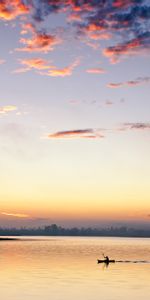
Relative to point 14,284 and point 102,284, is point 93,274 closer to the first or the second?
point 102,284

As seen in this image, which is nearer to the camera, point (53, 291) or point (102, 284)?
point (53, 291)

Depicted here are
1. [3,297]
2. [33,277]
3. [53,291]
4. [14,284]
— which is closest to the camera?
[3,297]

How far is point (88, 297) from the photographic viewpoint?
5881 centimetres

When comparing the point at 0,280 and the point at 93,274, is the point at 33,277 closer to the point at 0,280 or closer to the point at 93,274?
the point at 0,280

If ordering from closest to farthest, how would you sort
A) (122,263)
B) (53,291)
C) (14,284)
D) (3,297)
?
(3,297) → (53,291) → (14,284) → (122,263)

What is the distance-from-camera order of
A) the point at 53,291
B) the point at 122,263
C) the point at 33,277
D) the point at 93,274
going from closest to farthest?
the point at 53,291 < the point at 33,277 < the point at 93,274 < the point at 122,263

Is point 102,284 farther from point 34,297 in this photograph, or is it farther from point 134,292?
point 34,297

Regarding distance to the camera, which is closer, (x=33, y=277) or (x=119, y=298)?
(x=119, y=298)

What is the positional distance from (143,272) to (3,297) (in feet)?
153

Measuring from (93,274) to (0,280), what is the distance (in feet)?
72.4

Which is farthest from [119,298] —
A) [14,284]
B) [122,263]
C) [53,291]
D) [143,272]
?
[122,263]

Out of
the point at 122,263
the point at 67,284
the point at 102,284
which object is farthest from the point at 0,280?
the point at 122,263

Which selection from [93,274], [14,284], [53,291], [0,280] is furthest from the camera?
[93,274]

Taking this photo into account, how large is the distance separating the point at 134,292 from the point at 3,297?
18.7m
